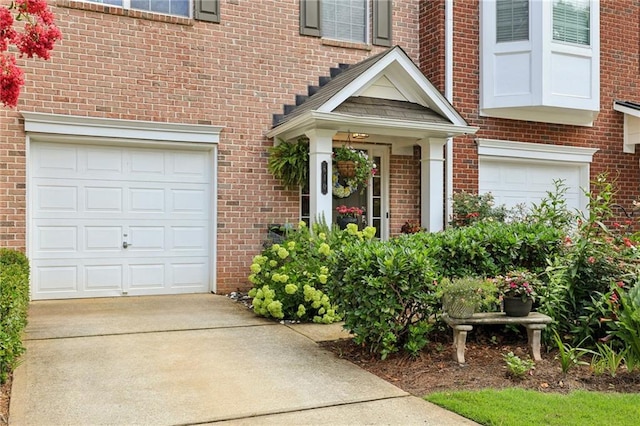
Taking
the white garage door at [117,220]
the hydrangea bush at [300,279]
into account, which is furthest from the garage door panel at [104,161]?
the hydrangea bush at [300,279]

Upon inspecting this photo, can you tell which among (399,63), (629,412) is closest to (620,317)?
(629,412)

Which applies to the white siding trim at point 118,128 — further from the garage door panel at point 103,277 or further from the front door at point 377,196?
the front door at point 377,196

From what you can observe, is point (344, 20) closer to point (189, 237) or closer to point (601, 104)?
point (189, 237)

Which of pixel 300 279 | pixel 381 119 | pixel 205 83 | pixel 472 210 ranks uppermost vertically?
pixel 205 83

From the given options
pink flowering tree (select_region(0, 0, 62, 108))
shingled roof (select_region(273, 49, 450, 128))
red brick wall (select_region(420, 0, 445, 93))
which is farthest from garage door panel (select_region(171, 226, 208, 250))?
red brick wall (select_region(420, 0, 445, 93))

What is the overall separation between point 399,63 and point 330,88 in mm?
1130

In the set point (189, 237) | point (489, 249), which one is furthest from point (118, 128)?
point (489, 249)

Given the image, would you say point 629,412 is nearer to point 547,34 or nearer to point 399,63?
point 399,63

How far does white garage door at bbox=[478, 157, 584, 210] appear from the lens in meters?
10.8

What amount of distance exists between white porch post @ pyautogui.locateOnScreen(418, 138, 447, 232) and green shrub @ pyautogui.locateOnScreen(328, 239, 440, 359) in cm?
408

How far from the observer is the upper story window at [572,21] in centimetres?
1029

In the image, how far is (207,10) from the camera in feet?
29.5

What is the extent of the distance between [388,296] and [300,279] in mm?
2238

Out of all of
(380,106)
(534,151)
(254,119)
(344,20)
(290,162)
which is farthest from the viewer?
(534,151)
